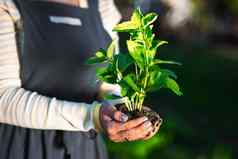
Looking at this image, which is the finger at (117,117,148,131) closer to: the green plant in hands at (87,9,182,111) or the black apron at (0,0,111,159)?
the green plant in hands at (87,9,182,111)

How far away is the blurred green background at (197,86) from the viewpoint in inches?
231

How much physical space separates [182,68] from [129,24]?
7.71 meters

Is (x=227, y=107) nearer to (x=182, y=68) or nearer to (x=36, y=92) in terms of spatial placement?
(x=182, y=68)

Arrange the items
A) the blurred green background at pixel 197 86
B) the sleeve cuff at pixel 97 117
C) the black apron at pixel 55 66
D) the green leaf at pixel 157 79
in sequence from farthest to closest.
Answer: the blurred green background at pixel 197 86
the black apron at pixel 55 66
the sleeve cuff at pixel 97 117
the green leaf at pixel 157 79

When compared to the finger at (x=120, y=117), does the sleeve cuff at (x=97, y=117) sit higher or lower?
lower

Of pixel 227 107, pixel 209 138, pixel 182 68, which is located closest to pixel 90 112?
pixel 209 138

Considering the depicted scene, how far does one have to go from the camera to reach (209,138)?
21.9 ft

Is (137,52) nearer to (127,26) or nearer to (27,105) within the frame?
(127,26)

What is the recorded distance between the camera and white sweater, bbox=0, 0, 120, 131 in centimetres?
215

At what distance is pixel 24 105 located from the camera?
7.06 ft

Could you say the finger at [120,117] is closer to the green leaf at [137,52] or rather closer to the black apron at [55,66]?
the green leaf at [137,52]

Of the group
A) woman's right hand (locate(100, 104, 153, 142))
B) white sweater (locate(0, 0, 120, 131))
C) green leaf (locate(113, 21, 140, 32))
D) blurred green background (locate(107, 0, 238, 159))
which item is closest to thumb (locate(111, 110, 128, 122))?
woman's right hand (locate(100, 104, 153, 142))

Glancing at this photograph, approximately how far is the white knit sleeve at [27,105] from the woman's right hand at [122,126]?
7cm

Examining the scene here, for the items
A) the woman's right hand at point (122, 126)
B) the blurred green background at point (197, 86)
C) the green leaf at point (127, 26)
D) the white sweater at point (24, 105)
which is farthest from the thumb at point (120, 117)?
the blurred green background at point (197, 86)
